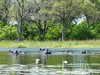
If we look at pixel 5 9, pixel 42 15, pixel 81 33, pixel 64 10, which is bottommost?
pixel 81 33

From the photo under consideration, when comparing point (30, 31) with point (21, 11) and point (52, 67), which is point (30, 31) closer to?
point (21, 11)

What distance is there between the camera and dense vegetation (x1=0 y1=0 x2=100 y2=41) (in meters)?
A: 63.9

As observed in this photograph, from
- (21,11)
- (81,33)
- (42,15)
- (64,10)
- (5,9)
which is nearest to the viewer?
(64,10)

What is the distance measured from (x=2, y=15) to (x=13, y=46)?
98.8 feet

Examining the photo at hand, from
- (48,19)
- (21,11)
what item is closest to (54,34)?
(48,19)

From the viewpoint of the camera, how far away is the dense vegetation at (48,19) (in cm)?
6388

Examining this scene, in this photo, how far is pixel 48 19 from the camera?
66.1 meters

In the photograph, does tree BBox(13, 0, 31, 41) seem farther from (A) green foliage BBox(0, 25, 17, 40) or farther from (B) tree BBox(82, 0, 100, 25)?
(B) tree BBox(82, 0, 100, 25)

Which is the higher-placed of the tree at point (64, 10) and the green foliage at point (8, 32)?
the tree at point (64, 10)

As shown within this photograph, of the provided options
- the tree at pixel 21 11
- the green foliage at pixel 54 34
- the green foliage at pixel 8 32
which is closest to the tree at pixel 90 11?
the green foliage at pixel 54 34

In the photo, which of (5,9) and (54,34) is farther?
(5,9)

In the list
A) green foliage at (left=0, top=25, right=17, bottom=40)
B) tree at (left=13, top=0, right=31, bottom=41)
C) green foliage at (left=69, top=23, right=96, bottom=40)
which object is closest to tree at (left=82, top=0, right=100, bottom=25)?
green foliage at (left=69, top=23, right=96, bottom=40)

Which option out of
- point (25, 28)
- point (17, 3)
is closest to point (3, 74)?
point (17, 3)

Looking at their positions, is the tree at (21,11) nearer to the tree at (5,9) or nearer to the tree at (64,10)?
the tree at (64,10)
